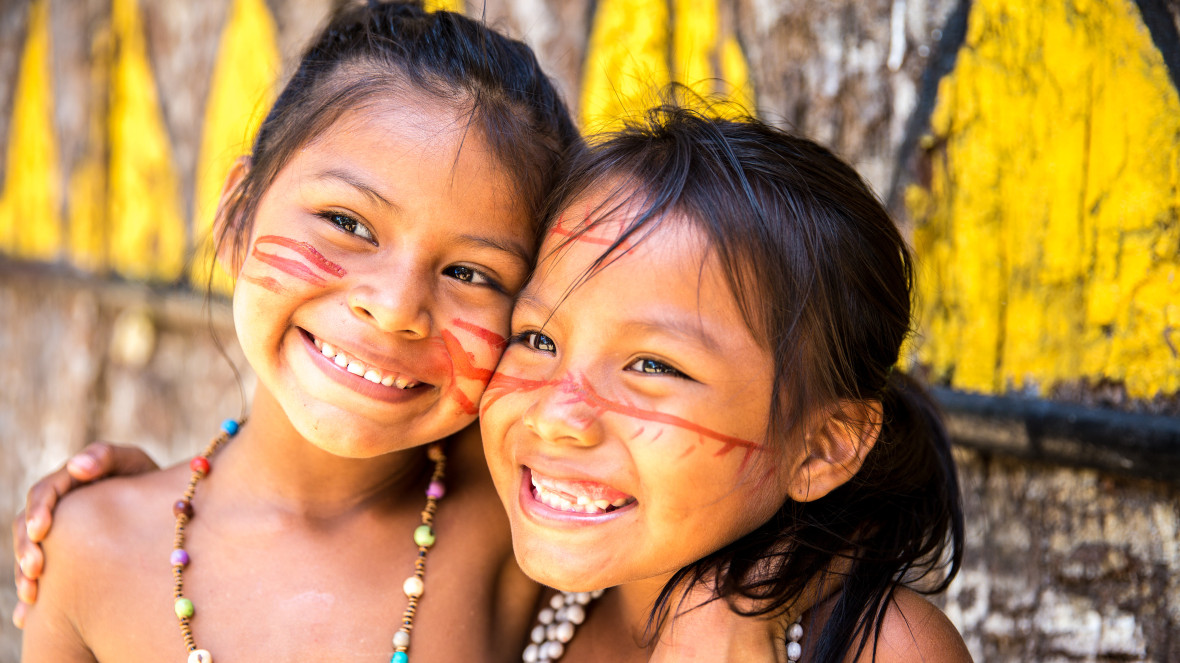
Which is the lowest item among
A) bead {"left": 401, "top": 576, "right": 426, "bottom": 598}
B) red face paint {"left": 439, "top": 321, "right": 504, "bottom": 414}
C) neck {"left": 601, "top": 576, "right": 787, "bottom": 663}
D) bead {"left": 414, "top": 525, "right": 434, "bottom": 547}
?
bead {"left": 401, "top": 576, "right": 426, "bottom": 598}

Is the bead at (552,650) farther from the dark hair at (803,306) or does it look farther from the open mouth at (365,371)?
the open mouth at (365,371)

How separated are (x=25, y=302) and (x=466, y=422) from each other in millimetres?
2801

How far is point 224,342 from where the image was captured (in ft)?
9.51

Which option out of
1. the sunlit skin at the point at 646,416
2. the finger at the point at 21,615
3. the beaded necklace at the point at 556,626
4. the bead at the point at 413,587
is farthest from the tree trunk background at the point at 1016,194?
the finger at the point at 21,615

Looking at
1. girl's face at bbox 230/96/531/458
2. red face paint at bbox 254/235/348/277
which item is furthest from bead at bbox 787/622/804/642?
red face paint at bbox 254/235/348/277

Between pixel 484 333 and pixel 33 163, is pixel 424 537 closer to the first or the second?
pixel 484 333

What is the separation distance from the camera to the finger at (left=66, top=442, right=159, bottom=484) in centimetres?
157

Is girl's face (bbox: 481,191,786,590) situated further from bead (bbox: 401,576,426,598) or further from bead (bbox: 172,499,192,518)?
bead (bbox: 172,499,192,518)

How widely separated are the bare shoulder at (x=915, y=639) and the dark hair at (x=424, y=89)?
2.59 ft

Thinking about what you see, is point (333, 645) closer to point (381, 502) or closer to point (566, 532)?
point (381, 502)

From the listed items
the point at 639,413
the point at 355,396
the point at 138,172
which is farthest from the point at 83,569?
the point at 138,172

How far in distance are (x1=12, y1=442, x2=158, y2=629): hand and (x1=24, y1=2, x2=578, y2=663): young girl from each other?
2 centimetres

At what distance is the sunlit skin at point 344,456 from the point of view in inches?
51.6

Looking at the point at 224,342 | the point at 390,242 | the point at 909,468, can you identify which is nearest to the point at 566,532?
the point at 390,242
